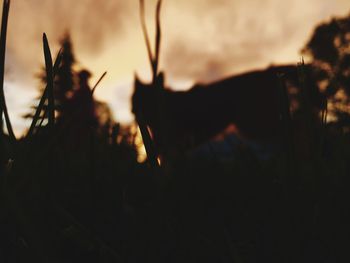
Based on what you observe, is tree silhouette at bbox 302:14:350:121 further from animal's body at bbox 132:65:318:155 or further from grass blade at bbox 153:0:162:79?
grass blade at bbox 153:0:162:79

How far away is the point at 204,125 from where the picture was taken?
4.05m

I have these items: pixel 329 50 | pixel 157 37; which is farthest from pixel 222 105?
pixel 329 50

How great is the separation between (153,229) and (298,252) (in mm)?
121

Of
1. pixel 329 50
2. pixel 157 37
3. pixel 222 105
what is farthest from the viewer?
pixel 329 50

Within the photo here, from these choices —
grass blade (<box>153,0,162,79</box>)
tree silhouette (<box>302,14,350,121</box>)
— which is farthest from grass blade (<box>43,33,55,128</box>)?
tree silhouette (<box>302,14,350,121</box>)

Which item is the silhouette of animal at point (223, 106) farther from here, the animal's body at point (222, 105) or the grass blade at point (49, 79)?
the grass blade at point (49, 79)

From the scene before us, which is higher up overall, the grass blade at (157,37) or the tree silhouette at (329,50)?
the tree silhouette at (329,50)

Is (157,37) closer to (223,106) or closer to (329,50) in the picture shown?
(223,106)

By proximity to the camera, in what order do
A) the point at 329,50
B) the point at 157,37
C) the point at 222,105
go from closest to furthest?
the point at 157,37, the point at 222,105, the point at 329,50

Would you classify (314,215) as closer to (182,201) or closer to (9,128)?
(182,201)

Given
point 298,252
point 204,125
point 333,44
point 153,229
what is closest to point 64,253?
point 153,229

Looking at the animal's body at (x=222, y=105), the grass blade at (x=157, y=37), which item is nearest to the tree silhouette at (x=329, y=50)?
the animal's body at (x=222, y=105)

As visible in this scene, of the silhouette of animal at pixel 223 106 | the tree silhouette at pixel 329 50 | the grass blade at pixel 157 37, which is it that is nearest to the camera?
the grass blade at pixel 157 37

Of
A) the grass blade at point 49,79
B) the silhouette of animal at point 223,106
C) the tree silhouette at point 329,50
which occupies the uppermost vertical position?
the tree silhouette at point 329,50
